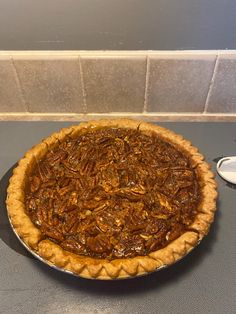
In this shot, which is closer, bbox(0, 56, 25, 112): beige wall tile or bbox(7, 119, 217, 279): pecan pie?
bbox(7, 119, 217, 279): pecan pie

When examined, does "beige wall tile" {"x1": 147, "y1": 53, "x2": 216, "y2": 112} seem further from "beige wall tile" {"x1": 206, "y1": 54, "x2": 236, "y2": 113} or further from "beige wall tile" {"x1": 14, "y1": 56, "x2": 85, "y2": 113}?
"beige wall tile" {"x1": 14, "y1": 56, "x2": 85, "y2": 113}

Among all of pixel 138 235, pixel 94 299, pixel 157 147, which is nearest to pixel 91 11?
pixel 157 147

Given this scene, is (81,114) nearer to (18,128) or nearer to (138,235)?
(18,128)

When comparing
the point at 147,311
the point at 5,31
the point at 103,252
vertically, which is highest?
the point at 5,31

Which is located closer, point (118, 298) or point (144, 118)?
point (118, 298)

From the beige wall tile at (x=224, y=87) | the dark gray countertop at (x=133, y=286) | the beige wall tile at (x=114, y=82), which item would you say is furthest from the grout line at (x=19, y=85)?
the beige wall tile at (x=224, y=87)

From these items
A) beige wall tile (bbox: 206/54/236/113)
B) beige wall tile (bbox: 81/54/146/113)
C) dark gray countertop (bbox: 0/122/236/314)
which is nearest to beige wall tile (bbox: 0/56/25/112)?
beige wall tile (bbox: 81/54/146/113)
